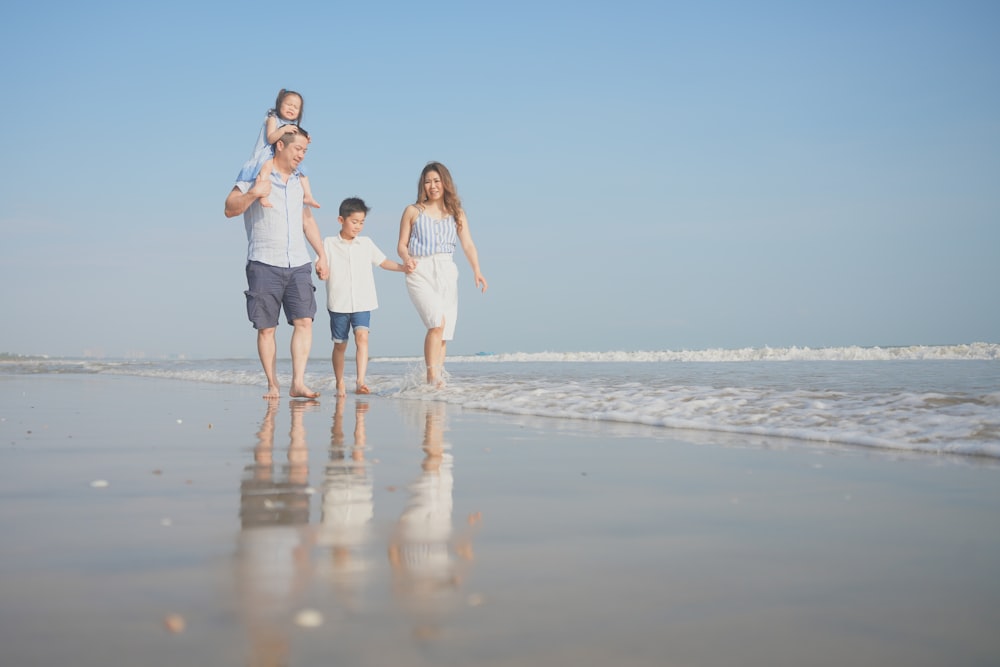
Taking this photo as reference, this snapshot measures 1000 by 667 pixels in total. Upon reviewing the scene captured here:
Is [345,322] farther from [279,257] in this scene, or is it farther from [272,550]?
[272,550]

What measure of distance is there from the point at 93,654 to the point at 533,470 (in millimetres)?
2127

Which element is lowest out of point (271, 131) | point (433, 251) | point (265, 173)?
point (433, 251)

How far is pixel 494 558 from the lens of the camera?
188 cm

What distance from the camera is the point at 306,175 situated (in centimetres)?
780

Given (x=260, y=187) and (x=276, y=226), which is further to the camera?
(x=276, y=226)

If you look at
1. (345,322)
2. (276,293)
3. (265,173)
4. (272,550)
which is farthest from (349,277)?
(272,550)

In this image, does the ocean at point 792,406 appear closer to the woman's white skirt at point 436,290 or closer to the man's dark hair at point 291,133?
the woman's white skirt at point 436,290

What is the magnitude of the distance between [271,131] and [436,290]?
2.38 meters

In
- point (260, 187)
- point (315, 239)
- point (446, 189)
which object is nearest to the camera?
point (260, 187)

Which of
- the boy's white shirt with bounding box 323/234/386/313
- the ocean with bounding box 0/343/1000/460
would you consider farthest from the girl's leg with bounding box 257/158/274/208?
the ocean with bounding box 0/343/1000/460

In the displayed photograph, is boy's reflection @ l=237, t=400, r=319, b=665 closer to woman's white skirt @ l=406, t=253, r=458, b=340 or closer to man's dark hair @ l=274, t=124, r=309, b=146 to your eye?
man's dark hair @ l=274, t=124, r=309, b=146

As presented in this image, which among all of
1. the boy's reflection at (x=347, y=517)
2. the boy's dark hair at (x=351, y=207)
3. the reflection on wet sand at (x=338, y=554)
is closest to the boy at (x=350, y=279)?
the boy's dark hair at (x=351, y=207)

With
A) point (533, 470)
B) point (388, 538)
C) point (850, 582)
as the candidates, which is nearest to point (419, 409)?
point (533, 470)

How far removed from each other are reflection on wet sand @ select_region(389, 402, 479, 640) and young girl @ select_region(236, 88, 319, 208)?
16.2ft
